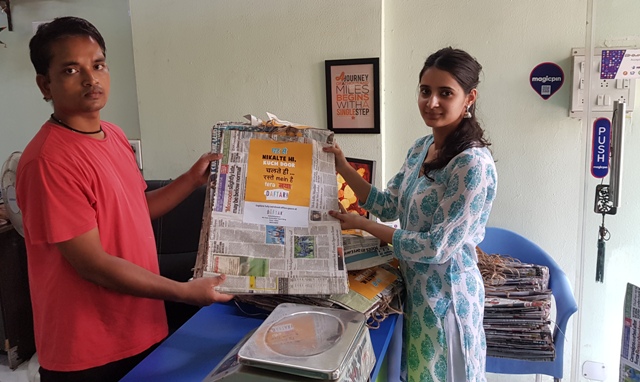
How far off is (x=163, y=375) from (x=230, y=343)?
0.57 ft

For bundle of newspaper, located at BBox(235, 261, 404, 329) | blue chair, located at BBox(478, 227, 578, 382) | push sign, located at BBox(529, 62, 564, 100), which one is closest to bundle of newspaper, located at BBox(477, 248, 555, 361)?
blue chair, located at BBox(478, 227, 578, 382)

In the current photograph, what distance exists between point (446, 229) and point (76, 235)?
87cm

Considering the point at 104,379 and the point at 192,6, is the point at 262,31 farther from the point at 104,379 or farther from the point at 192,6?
the point at 104,379

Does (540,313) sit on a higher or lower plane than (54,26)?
lower

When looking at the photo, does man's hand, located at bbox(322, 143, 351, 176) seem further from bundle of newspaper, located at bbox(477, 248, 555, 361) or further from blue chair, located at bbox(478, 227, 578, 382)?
blue chair, located at bbox(478, 227, 578, 382)

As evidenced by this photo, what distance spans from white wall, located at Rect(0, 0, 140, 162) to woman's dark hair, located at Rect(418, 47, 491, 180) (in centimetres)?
198

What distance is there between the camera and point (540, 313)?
6.10ft

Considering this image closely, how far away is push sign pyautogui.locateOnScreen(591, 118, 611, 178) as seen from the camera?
6.25 ft

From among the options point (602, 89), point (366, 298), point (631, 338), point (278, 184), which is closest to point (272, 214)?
point (278, 184)

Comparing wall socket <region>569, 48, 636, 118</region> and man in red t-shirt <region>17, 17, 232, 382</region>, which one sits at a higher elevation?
wall socket <region>569, 48, 636, 118</region>

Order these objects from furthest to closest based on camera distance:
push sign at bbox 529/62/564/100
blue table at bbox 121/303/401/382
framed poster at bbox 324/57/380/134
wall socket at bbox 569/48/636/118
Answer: framed poster at bbox 324/57/380/134
push sign at bbox 529/62/564/100
wall socket at bbox 569/48/636/118
blue table at bbox 121/303/401/382

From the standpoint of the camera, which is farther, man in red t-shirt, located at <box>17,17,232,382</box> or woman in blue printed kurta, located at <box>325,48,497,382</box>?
woman in blue printed kurta, located at <box>325,48,497,382</box>

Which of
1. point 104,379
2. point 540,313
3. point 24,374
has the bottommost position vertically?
point 24,374

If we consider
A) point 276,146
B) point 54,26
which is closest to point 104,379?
point 276,146
